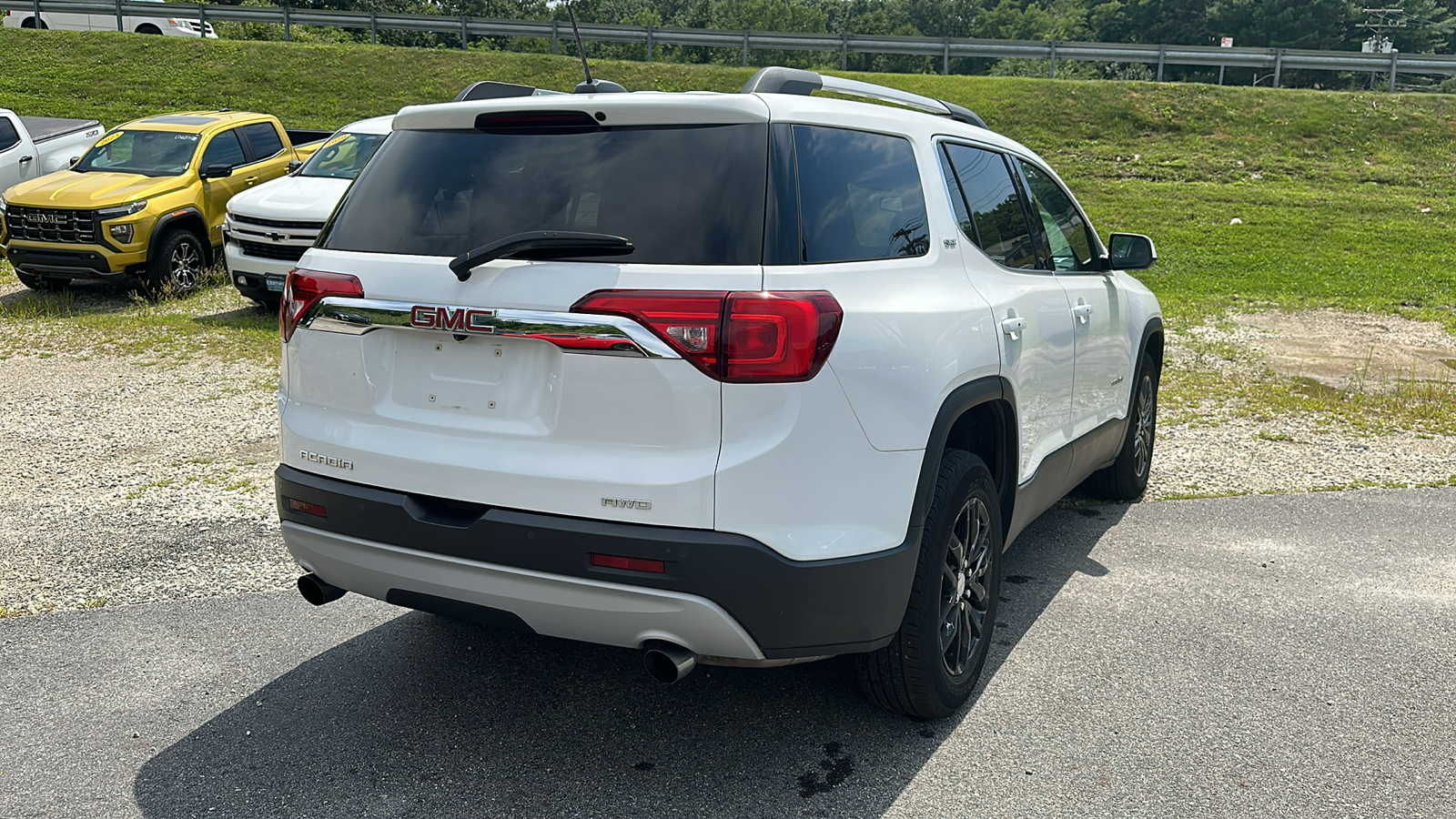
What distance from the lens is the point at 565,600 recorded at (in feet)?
9.86

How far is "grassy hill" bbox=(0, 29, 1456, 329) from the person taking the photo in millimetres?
15867

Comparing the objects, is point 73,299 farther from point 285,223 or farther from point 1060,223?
point 1060,223

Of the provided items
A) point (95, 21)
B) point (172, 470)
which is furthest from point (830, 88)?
point (95, 21)

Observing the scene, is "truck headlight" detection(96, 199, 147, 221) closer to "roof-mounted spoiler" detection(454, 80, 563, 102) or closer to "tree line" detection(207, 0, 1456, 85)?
"roof-mounted spoiler" detection(454, 80, 563, 102)

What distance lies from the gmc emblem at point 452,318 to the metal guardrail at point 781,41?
27.0 meters

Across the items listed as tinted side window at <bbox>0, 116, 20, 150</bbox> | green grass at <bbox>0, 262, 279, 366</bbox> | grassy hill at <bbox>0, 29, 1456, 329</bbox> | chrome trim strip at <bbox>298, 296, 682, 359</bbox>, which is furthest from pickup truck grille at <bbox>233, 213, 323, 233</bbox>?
grassy hill at <bbox>0, 29, 1456, 329</bbox>

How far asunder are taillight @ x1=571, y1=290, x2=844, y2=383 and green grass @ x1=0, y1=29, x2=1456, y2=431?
20.9ft

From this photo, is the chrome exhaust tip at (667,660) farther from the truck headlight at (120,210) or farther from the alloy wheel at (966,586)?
the truck headlight at (120,210)

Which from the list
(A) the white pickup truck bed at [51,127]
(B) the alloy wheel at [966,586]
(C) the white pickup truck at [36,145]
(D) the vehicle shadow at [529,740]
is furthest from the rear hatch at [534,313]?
(A) the white pickup truck bed at [51,127]

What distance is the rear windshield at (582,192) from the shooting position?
3.00 m

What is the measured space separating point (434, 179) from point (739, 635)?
62.0 inches

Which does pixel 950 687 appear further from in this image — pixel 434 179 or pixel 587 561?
pixel 434 179

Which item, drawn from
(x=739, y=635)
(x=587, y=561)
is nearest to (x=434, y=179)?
(x=587, y=561)

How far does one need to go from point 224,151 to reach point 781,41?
1907cm
